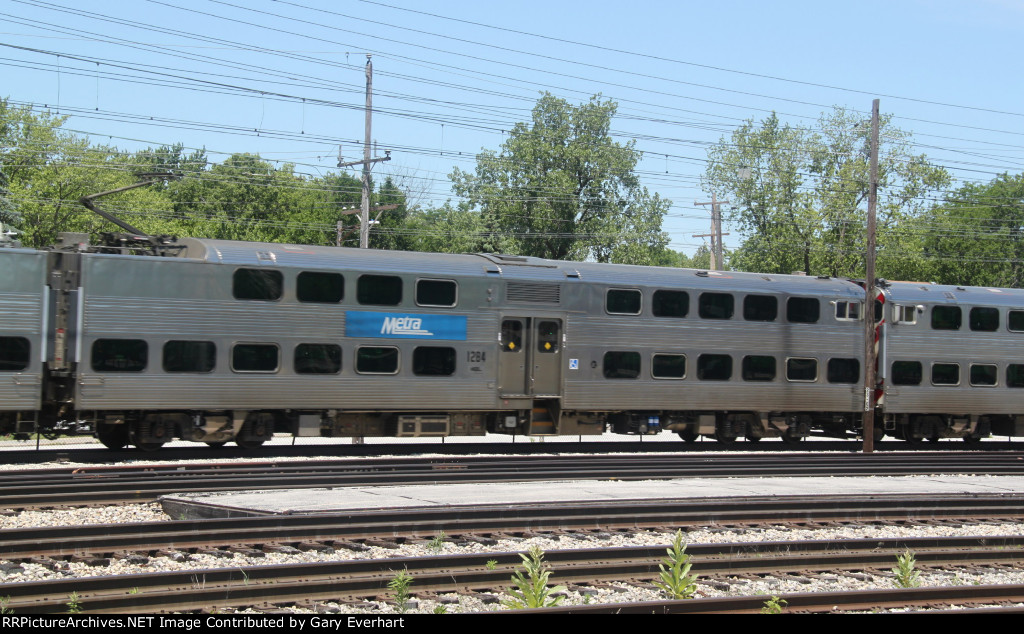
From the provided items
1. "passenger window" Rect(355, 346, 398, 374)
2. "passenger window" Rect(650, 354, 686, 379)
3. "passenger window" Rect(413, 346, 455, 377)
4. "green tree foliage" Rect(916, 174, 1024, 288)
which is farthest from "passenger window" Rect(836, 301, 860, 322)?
"green tree foliage" Rect(916, 174, 1024, 288)

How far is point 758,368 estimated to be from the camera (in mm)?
25766

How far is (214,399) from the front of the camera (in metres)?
20.3

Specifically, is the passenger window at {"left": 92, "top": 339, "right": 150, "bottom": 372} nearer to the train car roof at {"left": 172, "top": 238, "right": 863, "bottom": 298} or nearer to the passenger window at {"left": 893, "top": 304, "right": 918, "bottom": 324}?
the train car roof at {"left": 172, "top": 238, "right": 863, "bottom": 298}

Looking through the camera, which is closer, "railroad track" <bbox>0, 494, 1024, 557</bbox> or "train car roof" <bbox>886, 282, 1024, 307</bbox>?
"railroad track" <bbox>0, 494, 1024, 557</bbox>

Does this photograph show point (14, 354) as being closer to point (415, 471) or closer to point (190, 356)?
point (190, 356)

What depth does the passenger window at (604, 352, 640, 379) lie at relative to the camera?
24.1m

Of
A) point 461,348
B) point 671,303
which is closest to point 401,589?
point 461,348

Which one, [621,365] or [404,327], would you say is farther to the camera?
[621,365]

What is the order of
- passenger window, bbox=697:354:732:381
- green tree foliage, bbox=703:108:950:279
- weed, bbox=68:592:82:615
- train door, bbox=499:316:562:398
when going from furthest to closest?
green tree foliage, bbox=703:108:950:279 < passenger window, bbox=697:354:732:381 < train door, bbox=499:316:562:398 < weed, bbox=68:592:82:615

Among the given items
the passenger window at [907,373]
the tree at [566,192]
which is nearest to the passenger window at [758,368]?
the passenger window at [907,373]

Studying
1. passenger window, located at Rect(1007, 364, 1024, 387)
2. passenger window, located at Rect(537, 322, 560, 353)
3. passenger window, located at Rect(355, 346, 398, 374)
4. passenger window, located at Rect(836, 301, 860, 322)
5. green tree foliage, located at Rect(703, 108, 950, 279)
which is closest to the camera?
passenger window, located at Rect(355, 346, 398, 374)

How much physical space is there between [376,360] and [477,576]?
12.3 meters

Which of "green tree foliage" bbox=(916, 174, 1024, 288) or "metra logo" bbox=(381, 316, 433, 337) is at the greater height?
"green tree foliage" bbox=(916, 174, 1024, 288)

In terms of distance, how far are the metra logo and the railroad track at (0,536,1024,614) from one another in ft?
38.3
